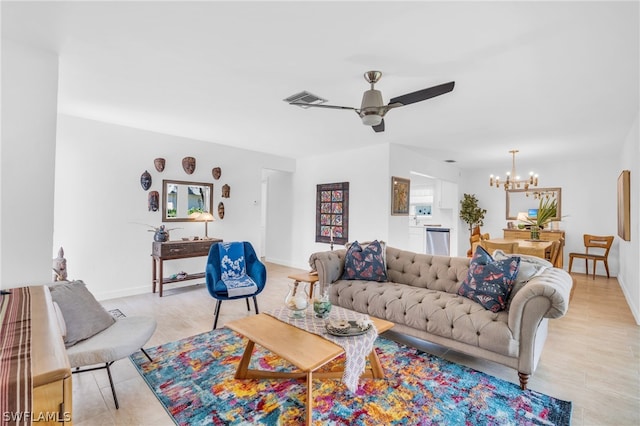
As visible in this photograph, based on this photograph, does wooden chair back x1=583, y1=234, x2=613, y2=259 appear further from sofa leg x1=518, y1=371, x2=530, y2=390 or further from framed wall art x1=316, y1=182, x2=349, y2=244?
sofa leg x1=518, y1=371, x2=530, y2=390

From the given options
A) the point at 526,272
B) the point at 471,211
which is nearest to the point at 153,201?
the point at 526,272

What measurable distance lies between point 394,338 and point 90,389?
2496mm

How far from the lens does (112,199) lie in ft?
14.1

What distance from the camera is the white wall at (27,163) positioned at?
2115 mm

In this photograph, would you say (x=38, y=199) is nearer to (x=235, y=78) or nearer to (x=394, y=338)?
(x=235, y=78)

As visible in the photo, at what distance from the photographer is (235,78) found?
8.85 ft

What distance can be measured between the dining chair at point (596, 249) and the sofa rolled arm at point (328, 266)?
5469 mm

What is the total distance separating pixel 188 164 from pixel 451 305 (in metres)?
4.32

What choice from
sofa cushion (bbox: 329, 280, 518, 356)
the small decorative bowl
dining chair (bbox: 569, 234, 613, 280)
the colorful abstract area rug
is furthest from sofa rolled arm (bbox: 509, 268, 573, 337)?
dining chair (bbox: 569, 234, 613, 280)

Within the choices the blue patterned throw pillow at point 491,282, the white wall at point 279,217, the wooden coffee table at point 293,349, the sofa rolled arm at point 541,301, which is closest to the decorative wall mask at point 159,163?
the white wall at point 279,217

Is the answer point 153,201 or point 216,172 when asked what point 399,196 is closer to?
point 216,172

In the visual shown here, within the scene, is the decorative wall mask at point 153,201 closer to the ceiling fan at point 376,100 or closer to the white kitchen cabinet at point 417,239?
the ceiling fan at point 376,100

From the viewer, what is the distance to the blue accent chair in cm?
325

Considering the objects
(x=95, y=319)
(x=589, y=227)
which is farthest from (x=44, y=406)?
(x=589, y=227)
